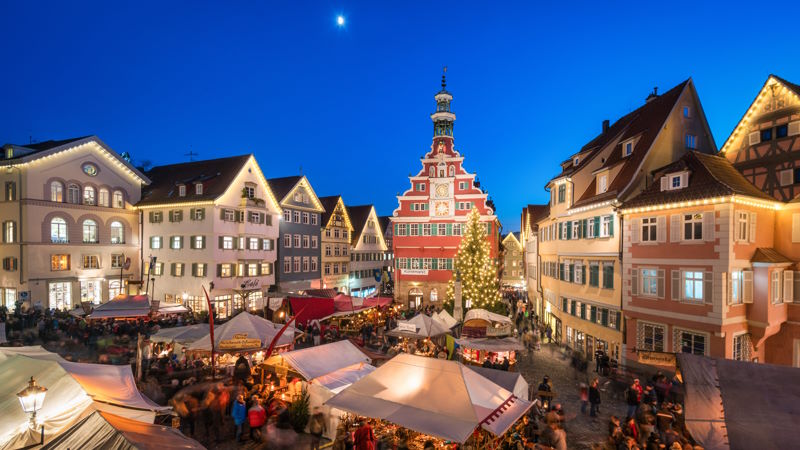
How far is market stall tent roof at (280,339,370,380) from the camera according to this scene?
41.5 feet

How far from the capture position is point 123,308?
74.6ft

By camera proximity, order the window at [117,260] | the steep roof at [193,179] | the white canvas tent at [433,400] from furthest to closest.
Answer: the window at [117,260] → the steep roof at [193,179] → the white canvas tent at [433,400]

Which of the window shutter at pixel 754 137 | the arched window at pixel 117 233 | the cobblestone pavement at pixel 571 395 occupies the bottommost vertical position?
the cobblestone pavement at pixel 571 395

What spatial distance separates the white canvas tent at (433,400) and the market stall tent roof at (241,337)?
8.45 m

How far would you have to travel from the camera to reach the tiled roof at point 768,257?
17.7 meters

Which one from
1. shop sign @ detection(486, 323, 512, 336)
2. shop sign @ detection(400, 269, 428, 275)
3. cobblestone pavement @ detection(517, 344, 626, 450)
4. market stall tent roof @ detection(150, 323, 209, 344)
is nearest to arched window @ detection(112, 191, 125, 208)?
market stall tent roof @ detection(150, 323, 209, 344)

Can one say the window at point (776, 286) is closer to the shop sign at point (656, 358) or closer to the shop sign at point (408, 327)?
the shop sign at point (656, 358)

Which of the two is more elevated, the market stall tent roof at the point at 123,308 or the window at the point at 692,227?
the window at the point at 692,227

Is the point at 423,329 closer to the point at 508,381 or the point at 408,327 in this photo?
the point at 408,327

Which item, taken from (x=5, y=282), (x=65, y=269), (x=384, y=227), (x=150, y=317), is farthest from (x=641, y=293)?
(x=384, y=227)

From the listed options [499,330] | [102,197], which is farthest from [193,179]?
[499,330]

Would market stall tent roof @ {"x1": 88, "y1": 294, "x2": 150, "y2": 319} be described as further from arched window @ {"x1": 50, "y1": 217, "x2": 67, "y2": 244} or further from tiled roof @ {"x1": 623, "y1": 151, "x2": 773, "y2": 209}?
tiled roof @ {"x1": 623, "y1": 151, "x2": 773, "y2": 209}

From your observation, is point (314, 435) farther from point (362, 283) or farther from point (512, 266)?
point (512, 266)

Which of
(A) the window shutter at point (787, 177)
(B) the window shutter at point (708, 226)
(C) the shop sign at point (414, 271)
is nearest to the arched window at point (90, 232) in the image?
(C) the shop sign at point (414, 271)
